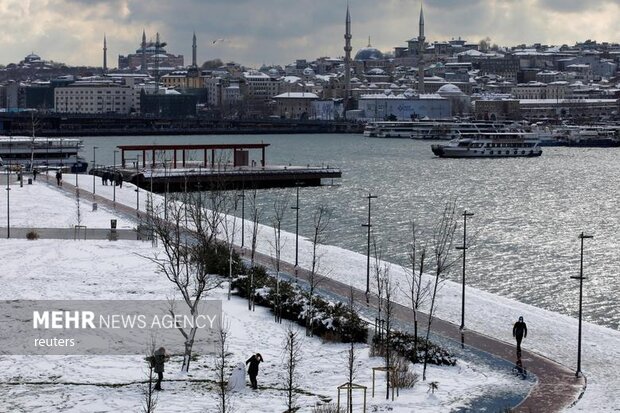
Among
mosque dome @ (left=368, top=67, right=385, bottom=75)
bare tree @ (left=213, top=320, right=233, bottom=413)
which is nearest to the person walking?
bare tree @ (left=213, top=320, right=233, bottom=413)

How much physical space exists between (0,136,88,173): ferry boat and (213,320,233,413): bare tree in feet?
141

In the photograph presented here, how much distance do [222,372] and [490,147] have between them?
73.5m

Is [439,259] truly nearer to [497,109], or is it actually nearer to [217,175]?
[217,175]

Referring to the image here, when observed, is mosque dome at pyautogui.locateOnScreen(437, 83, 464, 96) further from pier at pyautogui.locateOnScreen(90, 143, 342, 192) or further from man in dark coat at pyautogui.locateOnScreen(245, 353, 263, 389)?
man in dark coat at pyautogui.locateOnScreen(245, 353, 263, 389)

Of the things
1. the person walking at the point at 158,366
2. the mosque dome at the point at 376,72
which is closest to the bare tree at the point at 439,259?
the person walking at the point at 158,366

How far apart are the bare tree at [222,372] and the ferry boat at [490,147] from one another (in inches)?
2603

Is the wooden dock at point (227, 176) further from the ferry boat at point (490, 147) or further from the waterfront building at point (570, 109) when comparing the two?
the waterfront building at point (570, 109)

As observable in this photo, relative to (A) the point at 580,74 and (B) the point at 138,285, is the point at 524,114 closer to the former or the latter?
(A) the point at 580,74

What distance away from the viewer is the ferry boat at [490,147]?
8206cm

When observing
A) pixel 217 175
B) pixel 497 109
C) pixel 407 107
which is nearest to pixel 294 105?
pixel 407 107

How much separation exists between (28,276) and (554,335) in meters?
9.01

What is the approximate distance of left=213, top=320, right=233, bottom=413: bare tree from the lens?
40.1ft

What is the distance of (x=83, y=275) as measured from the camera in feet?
67.7

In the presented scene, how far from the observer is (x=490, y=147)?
275 ft
